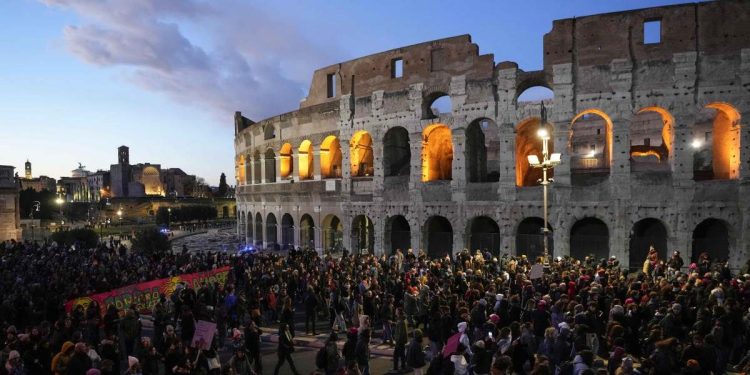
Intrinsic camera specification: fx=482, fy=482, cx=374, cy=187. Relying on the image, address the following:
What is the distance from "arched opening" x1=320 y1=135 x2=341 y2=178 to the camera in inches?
1319

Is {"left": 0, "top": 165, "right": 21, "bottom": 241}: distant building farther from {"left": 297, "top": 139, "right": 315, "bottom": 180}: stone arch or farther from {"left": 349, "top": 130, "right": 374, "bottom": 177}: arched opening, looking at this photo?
{"left": 349, "top": 130, "right": 374, "bottom": 177}: arched opening

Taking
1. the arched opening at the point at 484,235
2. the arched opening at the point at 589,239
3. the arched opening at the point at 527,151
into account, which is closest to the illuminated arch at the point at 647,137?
the arched opening at the point at 527,151

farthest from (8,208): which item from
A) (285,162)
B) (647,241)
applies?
(647,241)

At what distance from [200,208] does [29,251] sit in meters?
54.4

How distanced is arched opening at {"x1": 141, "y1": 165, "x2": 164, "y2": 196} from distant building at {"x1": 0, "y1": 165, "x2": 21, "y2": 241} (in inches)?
3065

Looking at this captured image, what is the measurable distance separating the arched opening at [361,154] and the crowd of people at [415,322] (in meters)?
12.2

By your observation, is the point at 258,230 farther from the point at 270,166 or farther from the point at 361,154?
the point at 361,154

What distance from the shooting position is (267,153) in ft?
131

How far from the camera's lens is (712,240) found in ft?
75.6

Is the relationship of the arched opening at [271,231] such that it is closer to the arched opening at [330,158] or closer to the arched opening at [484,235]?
the arched opening at [330,158]

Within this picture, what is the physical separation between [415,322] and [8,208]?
138 ft

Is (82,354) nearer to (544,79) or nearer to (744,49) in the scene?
(544,79)

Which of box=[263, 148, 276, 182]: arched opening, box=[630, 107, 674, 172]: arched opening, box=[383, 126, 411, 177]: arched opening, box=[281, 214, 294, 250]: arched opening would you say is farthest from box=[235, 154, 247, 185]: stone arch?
box=[630, 107, 674, 172]: arched opening

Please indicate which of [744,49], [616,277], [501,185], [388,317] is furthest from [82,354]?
[744,49]
